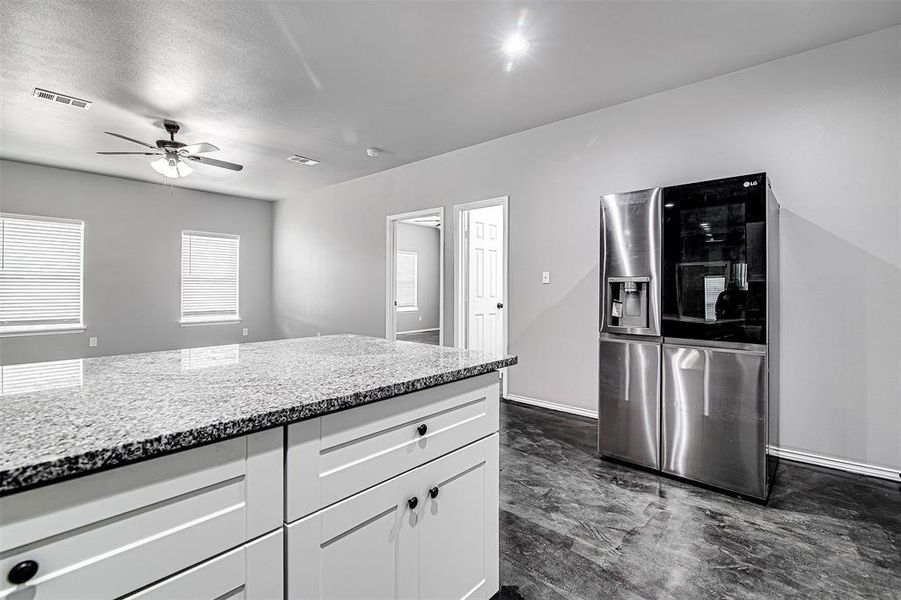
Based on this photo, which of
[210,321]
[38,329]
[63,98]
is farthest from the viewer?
[210,321]

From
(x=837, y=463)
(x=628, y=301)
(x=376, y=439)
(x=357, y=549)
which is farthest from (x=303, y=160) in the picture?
(x=837, y=463)

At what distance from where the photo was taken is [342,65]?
3.01 m

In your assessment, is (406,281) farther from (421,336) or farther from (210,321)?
(210,321)

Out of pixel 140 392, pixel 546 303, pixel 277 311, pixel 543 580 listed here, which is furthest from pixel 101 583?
pixel 277 311

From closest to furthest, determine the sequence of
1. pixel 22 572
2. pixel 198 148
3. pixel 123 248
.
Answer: pixel 22 572, pixel 198 148, pixel 123 248

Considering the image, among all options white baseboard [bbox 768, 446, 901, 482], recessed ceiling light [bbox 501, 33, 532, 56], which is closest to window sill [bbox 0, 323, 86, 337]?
recessed ceiling light [bbox 501, 33, 532, 56]

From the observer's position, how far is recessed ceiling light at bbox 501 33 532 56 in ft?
8.80

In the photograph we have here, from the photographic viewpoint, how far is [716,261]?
2.42 meters

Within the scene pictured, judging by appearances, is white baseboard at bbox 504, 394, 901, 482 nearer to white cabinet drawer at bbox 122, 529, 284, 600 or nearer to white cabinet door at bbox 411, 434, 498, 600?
white cabinet door at bbox 411, 434, 498, 600

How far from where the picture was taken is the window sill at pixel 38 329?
533cm

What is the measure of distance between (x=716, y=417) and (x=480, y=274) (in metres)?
3.08

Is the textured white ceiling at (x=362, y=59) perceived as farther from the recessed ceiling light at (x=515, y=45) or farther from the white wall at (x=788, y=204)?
the white wall at (x=788, y=204)

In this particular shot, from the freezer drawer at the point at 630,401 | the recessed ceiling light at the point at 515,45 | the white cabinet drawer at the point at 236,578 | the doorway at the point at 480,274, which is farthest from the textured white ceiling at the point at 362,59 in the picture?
the white cabinet drawer at the point at 236,578

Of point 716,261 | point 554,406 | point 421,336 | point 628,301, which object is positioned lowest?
point 554,406
